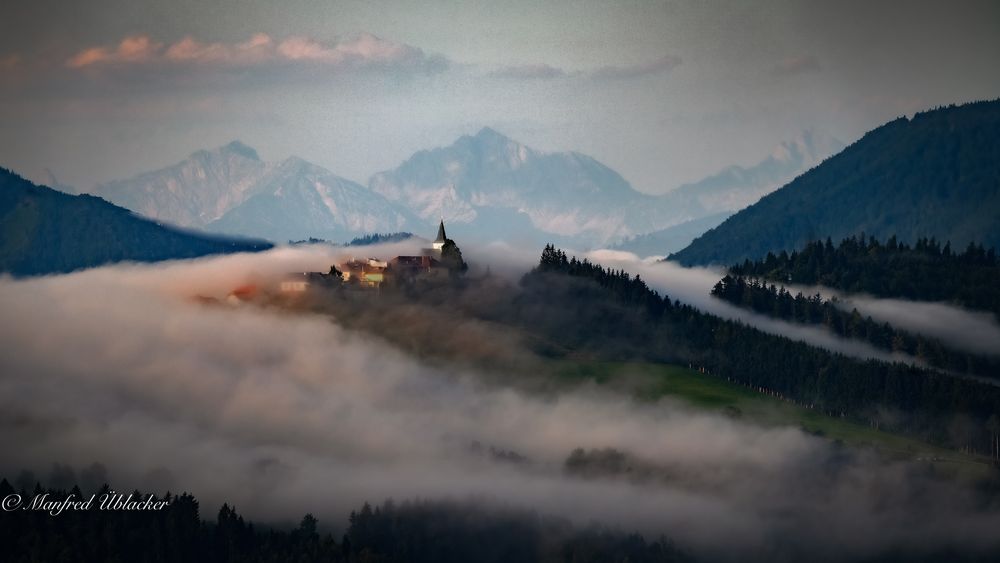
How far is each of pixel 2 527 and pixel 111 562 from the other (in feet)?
40.9

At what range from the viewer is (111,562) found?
656 feet

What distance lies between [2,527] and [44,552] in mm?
6162

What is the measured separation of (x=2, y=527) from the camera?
200 m

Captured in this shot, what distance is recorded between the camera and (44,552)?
197500mm

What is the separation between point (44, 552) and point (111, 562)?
7264 mm
